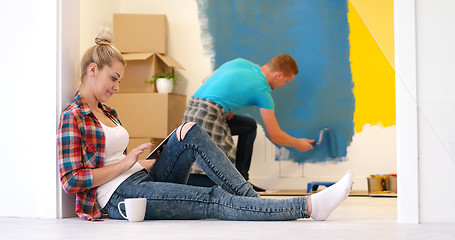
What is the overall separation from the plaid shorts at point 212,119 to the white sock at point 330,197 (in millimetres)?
1372

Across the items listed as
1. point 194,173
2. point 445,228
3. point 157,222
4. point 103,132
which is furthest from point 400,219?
point 194,173

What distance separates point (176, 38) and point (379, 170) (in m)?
1.84

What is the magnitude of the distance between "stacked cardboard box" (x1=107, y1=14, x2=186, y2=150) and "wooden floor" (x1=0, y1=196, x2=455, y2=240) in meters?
1.87

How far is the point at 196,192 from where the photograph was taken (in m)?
1.92

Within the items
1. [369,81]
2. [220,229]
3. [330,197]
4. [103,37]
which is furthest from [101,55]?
[369,81]

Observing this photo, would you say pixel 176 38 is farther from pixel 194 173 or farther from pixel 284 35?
pixel 194 173

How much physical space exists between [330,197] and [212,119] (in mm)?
1467

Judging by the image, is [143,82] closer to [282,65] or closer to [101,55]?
[282,65]

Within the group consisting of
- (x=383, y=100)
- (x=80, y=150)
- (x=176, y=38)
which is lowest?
(x=80, y=150)

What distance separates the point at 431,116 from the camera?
157cm

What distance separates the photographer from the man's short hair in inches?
145

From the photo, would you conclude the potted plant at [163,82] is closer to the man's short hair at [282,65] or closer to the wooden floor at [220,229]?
the man's short hair at [282,65]

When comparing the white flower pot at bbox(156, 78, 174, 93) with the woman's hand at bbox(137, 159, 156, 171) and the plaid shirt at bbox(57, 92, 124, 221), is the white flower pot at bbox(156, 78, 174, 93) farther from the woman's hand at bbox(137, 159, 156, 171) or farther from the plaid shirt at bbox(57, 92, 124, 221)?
the plaid shirt at bbox(57, 92, 124, 221)

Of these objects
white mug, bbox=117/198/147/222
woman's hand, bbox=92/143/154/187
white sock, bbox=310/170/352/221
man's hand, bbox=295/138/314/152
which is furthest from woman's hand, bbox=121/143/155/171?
man's hand, bbox=295/138/314/152
